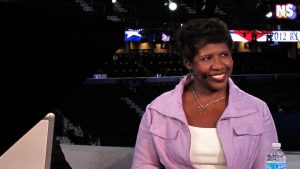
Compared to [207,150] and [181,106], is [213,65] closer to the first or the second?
[181,106]

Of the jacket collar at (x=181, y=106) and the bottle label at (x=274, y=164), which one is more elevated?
the jacket collar at (x=181, y=106)

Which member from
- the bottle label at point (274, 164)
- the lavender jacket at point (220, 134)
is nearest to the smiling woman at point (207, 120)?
the lavender jacket at point (220, 134)

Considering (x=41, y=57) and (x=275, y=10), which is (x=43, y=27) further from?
(x=275, y=10)

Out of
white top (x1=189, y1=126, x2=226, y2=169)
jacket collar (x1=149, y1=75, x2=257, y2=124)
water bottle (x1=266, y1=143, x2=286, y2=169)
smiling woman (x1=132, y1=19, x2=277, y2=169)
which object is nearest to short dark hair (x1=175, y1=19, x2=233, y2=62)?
smiling woman (x1=132, y1=19, x2=277, y2=169)

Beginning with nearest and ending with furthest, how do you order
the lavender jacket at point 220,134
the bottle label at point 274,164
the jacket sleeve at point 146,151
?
the bottle label at point 274,164, the lavender jacket at point 220,134, the jacket sleeve at point 146,151

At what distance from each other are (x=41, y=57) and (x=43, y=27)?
5 cm

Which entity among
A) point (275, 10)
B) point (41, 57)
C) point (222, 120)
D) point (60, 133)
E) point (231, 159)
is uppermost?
point (275, 10)

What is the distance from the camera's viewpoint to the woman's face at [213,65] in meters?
1.93

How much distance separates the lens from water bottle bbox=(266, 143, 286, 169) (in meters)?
1.77

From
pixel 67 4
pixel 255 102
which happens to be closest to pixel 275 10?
pixel 67 4

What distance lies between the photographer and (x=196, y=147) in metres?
1.94

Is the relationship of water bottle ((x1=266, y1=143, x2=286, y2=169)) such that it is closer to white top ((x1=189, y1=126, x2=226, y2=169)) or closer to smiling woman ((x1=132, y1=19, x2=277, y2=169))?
smiling woman ((x1=132, y1=19, x2=277, y2=169))

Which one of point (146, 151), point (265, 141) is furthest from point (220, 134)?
point (146, 151)

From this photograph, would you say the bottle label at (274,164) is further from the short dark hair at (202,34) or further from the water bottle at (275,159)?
the short dark hair at (202,34)
